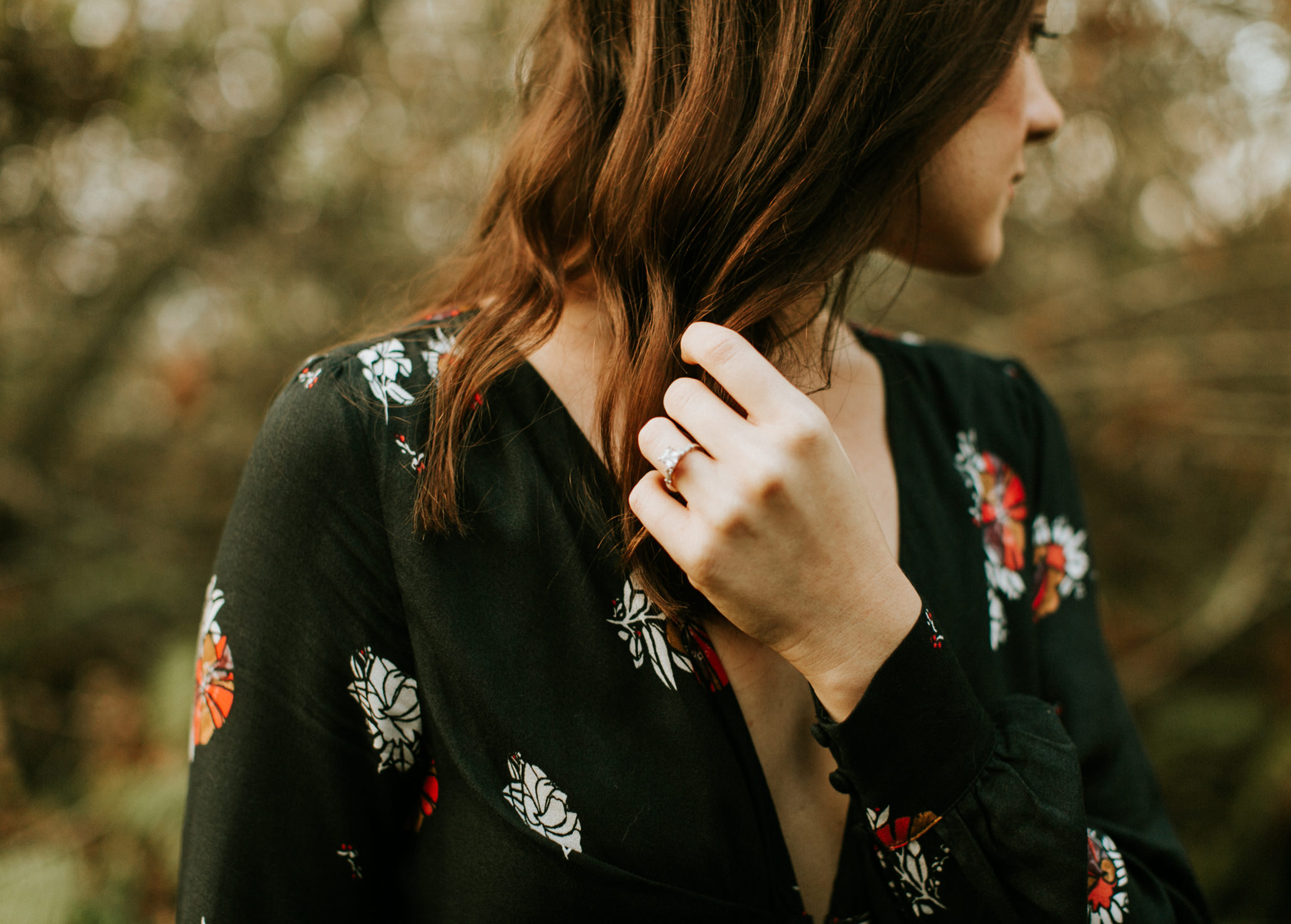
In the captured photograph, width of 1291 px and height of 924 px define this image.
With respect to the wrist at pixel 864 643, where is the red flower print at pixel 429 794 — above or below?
above

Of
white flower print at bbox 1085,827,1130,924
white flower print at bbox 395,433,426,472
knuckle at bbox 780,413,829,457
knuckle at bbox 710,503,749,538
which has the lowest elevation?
white flower print at bbox 1085,827,1130,924

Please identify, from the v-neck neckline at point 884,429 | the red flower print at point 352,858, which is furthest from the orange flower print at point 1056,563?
→ the red flower print at point 352,858

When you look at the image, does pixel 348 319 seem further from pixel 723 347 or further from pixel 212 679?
pixel 723 347

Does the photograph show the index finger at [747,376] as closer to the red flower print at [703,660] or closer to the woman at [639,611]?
the woman at [639,611]

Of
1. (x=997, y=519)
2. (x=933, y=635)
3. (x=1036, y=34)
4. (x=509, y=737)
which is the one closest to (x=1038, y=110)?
(x=1036, y=34)

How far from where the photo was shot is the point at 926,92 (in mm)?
917

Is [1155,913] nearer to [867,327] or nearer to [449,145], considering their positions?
[867,327]

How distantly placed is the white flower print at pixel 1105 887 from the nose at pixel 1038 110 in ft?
3.32

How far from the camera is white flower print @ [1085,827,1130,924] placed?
0.94 metres

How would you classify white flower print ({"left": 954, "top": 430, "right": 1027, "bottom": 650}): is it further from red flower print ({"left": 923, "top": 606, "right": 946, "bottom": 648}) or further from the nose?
the nose

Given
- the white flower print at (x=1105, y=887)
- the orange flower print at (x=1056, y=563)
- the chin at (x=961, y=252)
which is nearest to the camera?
the white flower print at (x=1105, y=887)

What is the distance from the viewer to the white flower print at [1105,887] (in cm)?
94

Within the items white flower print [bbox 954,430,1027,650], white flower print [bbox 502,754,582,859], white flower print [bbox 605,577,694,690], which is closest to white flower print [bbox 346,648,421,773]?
white flower print [bbox 502,754,582,859]

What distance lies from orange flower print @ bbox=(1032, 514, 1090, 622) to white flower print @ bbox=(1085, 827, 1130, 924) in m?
0.37
